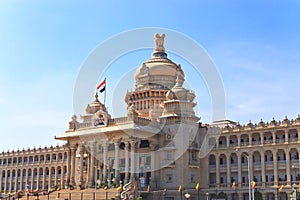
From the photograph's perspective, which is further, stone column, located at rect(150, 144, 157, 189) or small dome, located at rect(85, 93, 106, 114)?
small dome, located at rect(85, 93, 106, 114)

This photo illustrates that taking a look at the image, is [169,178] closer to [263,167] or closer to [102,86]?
[263,167]

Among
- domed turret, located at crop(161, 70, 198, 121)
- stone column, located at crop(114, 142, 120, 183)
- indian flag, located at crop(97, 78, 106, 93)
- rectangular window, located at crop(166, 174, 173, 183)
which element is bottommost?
rectangular window, located at crop(166, 174, 173, 183)

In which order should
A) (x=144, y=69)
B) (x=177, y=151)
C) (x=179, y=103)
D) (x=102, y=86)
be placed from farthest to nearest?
(x=144, y=69)
(x=102, y=86)
(x=179, y=103)
(x=177, y=151)

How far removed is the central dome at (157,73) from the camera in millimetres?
102500

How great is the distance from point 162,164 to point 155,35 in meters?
33.7

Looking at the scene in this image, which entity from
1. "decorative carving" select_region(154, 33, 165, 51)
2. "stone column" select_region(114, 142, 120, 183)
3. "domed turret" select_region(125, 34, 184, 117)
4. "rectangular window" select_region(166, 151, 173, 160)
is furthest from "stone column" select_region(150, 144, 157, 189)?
"decorative carving" select_region(154, 33, 165, 51)

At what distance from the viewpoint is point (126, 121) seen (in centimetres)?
8588

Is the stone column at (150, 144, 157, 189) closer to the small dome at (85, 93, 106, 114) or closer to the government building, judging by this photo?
the government building

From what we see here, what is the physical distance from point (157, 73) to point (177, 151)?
2202cm

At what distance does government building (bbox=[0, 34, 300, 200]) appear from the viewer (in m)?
85.6

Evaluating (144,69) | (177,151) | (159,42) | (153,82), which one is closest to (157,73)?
(153,82)

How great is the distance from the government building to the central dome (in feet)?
1.53

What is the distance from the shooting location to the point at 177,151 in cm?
8744

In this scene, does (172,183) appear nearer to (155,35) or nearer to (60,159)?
(155,35)
